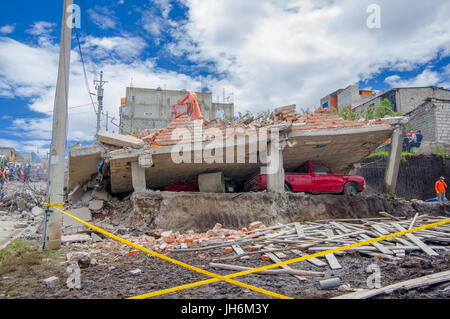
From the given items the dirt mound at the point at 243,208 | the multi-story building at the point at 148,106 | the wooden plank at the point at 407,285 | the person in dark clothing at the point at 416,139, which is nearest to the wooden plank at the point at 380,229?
the dirt mound at the point at 243,208

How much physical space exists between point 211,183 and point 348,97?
27.8 m

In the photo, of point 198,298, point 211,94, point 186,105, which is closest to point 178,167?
point 186,105

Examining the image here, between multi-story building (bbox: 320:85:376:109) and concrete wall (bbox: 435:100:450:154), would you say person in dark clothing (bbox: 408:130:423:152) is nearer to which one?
concrete wall (bbox: 435:100:450:154)

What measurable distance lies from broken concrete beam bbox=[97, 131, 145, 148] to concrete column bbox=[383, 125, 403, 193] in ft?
29.4

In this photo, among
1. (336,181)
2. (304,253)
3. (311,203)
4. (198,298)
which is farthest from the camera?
(336,181)

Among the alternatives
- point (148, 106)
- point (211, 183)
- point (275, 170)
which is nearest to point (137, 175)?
point (211, 183)

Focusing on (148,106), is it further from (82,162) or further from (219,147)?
(219,147)

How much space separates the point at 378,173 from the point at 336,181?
10.8 meters

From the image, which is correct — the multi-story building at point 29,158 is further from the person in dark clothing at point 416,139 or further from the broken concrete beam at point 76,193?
the person in dark clothing at point 416,139

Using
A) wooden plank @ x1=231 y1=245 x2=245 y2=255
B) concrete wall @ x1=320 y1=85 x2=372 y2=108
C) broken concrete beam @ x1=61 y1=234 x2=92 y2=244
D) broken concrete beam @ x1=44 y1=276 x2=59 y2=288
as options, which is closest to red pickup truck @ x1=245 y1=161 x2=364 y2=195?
wooden plank @ x1=231 y1=245 x2=245 y2=255

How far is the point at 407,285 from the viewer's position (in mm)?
3342

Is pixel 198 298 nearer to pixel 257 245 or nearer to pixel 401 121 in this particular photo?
pixel 257 245

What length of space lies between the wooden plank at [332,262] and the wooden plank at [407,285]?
1.13 metres

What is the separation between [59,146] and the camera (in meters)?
6.05
